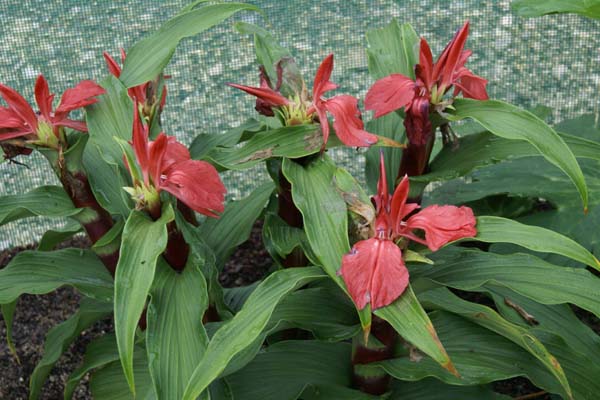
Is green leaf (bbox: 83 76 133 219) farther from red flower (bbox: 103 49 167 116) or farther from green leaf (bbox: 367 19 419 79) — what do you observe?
green leaf (bbox: 367 19 419 79)

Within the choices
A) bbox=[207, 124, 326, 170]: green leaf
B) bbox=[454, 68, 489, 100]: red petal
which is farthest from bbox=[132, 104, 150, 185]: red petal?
bbox=[454, 68, 489, 100]: red petal

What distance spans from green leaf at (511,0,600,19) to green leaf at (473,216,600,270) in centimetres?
56

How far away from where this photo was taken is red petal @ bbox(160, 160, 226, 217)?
97 cm

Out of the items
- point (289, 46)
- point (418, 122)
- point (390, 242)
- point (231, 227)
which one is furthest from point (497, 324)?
point (289, 46)

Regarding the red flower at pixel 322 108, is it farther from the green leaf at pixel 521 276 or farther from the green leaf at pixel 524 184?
the green leaf at pixel 524 184

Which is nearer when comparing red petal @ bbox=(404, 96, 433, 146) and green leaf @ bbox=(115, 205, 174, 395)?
green leaf @ bbox=(115, 205, 174, 395)

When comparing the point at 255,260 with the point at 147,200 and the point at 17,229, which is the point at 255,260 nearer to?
the point at 17,229

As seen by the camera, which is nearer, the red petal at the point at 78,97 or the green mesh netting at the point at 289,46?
the red petal at the point at 78,97

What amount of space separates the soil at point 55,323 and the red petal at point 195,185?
2.55 feet

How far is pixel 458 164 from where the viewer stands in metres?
1.21

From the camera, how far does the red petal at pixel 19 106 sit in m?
1.04

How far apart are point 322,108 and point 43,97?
1.25 feet

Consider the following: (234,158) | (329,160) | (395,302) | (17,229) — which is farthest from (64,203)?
(17,229)

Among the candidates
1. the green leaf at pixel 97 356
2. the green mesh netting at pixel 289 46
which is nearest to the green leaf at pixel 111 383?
the green leaf at pixel 97 356
